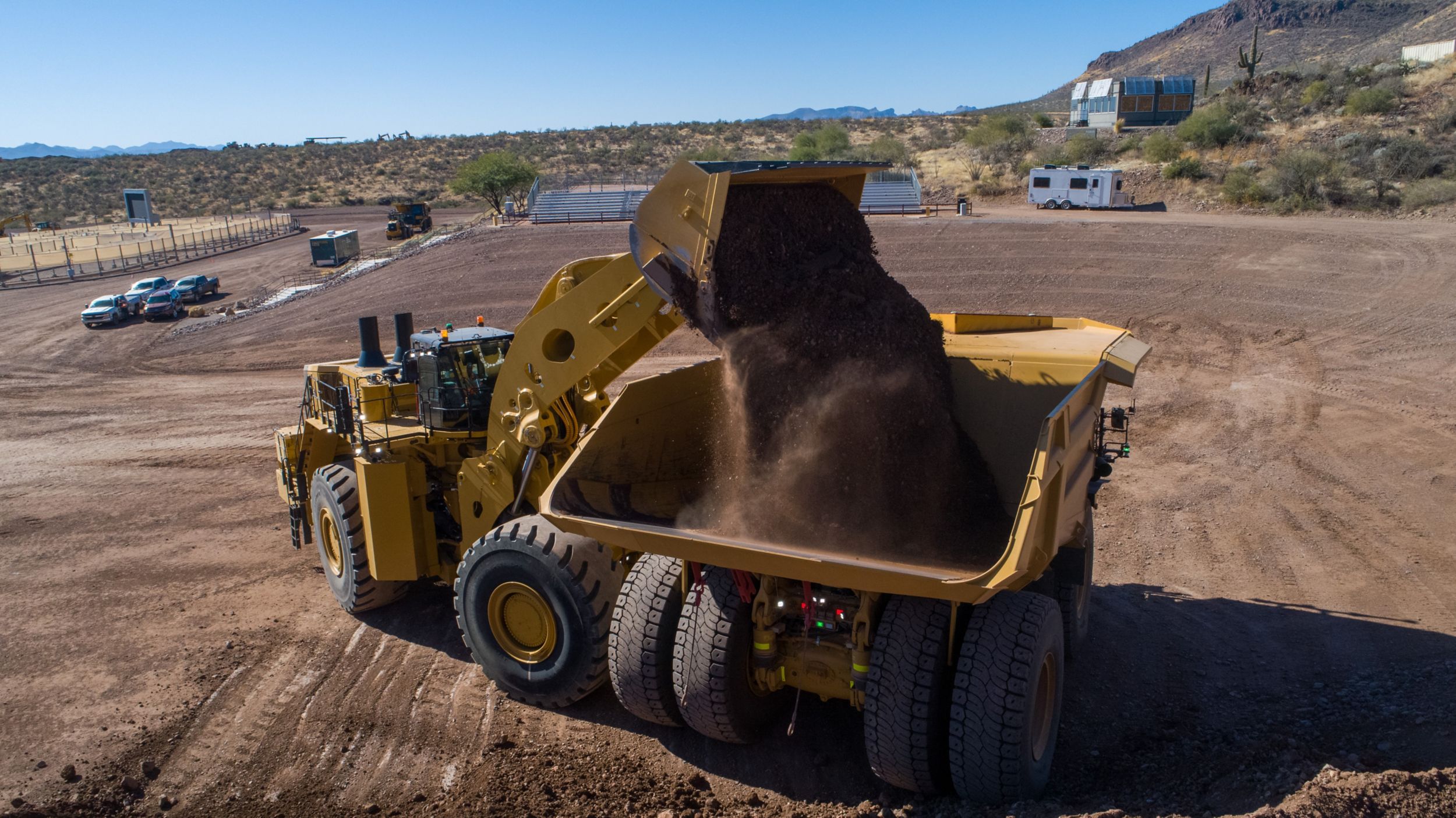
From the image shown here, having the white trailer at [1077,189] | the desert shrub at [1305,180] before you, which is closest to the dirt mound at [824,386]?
the desert shrub at [1305,180]

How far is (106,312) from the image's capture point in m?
27.7

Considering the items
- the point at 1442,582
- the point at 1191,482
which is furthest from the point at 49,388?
the point at 1442,582

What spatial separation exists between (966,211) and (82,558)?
27.6 meters

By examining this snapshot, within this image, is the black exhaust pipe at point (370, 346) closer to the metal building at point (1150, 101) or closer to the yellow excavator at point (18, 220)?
the metal building at point (1150, 101)

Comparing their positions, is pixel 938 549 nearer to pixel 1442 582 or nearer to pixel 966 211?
pixel 1442 582

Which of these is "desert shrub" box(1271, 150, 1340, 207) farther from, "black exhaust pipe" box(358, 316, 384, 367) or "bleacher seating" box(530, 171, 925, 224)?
"black exhaust pipe" box(358, 316, 384, 367)

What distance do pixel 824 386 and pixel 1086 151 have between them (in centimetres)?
3666

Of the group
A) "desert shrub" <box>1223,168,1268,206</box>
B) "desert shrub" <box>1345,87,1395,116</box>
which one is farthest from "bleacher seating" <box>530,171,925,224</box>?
"desert shrub" <box>1345,87,1395,116</box>

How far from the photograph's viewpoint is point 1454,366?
1631cm

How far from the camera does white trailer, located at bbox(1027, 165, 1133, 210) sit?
31.7 metres

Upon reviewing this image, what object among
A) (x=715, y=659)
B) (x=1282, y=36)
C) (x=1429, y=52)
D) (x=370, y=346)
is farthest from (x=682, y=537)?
(x=1282, y=36)

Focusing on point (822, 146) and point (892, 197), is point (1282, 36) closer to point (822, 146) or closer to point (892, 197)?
point (822, 146)

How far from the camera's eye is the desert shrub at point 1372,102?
33.3 metres

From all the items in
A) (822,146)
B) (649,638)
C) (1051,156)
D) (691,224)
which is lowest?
(649,638)
